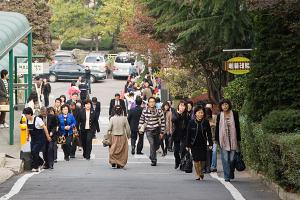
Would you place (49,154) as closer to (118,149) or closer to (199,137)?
(118,149)

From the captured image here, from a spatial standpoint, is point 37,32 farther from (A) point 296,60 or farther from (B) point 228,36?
(A) point 296,60

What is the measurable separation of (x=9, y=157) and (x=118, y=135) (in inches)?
123

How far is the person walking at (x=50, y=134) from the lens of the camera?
72.3 feet

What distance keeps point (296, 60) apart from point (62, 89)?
4161 cm

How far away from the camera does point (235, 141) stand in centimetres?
1842

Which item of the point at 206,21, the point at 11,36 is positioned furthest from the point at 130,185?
the point at 11,36

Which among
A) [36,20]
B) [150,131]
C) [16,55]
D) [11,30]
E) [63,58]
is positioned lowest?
[150,131]

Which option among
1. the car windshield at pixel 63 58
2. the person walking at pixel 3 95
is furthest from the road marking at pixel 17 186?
the car windshield at pixel 63 58

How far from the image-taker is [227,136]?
18.5 metres

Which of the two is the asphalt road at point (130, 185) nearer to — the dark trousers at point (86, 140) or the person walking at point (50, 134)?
the person walking at point (50, 134)

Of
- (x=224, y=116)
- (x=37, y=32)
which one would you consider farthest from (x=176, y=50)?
(x=37, y=32)

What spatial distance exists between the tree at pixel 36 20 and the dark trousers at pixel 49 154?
32.3m

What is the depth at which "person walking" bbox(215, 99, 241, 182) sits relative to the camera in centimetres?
1844

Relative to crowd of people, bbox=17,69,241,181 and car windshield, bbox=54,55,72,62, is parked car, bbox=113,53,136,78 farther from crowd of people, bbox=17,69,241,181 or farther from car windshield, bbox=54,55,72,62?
crowd of people, bbox=17,69,241,181
